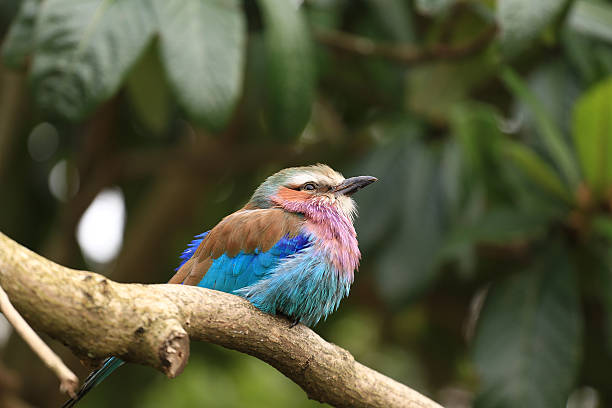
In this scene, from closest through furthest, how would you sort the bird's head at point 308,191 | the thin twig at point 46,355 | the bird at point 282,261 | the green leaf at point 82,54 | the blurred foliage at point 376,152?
the thin twig at point 46,355
the bird at point 282,261
the bird's head at point 308,191
the green leaf at point 82,54
the blurred foliage at point 376,152

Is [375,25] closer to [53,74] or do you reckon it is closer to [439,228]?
[439,228]

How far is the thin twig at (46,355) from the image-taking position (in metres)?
1.42

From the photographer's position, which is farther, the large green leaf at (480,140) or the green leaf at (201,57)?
the large green leaf at (480,140)

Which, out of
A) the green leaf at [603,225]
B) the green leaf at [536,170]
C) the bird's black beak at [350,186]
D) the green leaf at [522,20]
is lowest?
the green leaf at [603,225]

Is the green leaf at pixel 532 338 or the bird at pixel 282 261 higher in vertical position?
the bird at pixel 282 261

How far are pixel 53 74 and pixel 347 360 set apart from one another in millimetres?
1744

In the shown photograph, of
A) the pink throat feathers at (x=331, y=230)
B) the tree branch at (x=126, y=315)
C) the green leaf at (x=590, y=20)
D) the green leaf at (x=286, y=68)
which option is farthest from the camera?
the green leaf at (x=590, y=20)

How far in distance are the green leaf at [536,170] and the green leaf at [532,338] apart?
0.32 meters

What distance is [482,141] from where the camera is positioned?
3.95m

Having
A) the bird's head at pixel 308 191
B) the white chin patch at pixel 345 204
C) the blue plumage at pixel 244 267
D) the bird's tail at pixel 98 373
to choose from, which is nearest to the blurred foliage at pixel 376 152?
the bird's head at pixel 308 191

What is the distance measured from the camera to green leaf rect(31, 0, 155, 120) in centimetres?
318

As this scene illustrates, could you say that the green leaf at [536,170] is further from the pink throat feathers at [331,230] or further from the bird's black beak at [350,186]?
the pink throat feathers at [331,230]

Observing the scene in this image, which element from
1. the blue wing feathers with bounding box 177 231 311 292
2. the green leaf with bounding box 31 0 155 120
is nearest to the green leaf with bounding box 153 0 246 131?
the green leaf with bounding box 31 0 155 120

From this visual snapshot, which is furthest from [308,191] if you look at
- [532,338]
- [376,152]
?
[376,152]
